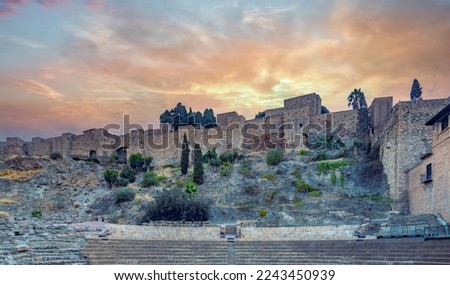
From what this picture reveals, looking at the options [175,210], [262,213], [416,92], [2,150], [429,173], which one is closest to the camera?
[429,173]

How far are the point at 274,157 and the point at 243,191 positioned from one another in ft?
12.6

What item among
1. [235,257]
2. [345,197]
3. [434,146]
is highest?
[434,146]

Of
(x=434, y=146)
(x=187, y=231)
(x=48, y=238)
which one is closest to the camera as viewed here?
(x=48, y=238)

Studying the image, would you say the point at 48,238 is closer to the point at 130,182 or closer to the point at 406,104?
the point at 406,104

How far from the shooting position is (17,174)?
102ft

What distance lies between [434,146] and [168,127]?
75.7 feet

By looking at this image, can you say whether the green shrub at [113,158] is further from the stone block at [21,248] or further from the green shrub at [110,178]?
the stone block at [21,248]

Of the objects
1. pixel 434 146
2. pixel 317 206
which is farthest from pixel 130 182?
pixel 434 146

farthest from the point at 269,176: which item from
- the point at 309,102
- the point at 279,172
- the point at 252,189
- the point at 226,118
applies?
the point at 226,118

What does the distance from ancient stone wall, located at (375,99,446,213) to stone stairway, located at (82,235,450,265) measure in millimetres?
5442

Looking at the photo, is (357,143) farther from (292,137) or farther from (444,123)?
(444,123)

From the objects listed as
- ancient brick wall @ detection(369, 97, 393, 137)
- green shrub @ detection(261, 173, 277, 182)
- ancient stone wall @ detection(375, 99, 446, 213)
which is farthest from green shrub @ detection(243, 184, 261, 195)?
ancient brick wall @ detection(369, 97, 393, 137)

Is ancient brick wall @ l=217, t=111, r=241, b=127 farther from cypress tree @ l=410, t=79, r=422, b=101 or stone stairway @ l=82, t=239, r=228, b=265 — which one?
stone stairway @ l=82, t=239, r=228, b=265
